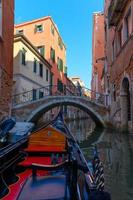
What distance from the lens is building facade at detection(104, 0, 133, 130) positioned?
11469 millimetres

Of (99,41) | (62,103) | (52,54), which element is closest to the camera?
(62,103)

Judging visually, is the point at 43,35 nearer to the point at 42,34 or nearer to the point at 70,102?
the point at 42,34

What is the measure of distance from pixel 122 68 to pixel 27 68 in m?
6.91

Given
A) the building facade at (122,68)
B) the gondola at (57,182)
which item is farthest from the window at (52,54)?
the gondola at (57,182)

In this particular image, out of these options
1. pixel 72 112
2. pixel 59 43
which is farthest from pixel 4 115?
pixel 72 112

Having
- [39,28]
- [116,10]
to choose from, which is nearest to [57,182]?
[116,10]

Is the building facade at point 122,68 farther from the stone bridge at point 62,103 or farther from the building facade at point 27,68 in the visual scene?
the building facade at point 27,68

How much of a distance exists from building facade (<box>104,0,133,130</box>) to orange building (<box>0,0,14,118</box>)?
407 centimetres

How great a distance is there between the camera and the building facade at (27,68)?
55.1ft

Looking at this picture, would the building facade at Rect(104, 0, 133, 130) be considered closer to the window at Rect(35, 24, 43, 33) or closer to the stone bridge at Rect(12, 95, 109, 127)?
the stone bridge at Rect(12, 95, 109, 127)

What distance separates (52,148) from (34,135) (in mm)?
301

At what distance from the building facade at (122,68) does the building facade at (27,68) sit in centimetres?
384

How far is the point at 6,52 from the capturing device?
39.4 ft

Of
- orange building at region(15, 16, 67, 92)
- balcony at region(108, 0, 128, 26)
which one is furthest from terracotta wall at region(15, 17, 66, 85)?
balcony at region(108, 0, 128, 26)
